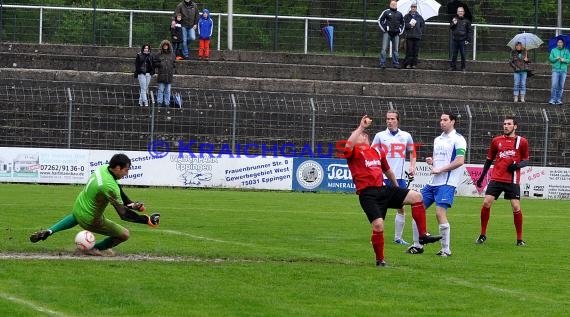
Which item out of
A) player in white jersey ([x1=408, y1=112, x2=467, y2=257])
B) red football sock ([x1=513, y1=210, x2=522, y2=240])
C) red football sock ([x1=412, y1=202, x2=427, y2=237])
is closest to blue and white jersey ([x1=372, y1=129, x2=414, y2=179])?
player in white jersey ([x1=408, y1=112, x2=467, y2=257])

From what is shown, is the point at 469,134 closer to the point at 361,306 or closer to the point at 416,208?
the point at 416,208

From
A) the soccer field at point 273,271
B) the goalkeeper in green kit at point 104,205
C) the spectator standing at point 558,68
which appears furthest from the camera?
the spectator standing at point 558,68

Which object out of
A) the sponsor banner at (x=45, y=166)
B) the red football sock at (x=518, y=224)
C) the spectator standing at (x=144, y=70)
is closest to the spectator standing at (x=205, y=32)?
the spectator standing at (x=144, y=70)

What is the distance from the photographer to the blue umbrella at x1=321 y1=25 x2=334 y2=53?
41.8m

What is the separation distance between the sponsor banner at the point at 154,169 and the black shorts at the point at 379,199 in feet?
60.2

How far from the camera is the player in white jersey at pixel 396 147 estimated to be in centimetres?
1884

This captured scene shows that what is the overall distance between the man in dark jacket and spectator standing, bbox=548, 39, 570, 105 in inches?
120

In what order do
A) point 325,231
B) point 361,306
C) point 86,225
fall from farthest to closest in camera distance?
point 325,231, point 86,225, point 361,306

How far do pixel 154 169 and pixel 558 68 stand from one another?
13712 mm

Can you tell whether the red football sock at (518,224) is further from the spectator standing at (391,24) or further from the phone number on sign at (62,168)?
the spectator standing at (391,24)

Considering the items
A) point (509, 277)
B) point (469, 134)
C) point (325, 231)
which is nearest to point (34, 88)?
point (469, 134)

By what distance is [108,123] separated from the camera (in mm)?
33969

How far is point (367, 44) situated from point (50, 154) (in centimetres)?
1387

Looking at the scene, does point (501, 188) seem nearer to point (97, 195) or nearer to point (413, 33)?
point (97, 195)
